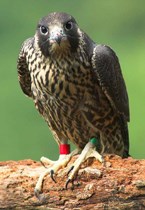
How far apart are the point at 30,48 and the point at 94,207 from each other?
1.12m

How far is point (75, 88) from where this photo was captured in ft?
12.4

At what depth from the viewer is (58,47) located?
3604 mm

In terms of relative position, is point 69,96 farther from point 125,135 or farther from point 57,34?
point 125,135

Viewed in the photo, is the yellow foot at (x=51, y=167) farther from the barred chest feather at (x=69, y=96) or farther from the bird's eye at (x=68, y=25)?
the bird's eye at (x=68, y=25)

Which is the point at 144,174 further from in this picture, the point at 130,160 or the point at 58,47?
the point at 58,47

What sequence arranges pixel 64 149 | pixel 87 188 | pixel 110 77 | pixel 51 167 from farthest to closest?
1. pixel 64 149
2. pixel 110 77
3. pixel 51 167
4. pixel 87 188

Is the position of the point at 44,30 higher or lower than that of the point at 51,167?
higher

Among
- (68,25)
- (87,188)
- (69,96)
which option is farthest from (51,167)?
(68,25)

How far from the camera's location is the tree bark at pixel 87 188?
3326 millimetres

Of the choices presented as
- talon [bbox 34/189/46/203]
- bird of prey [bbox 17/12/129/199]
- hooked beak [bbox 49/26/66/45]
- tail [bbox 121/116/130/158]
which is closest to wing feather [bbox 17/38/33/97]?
bird of prey [bbox 17/12/129/199]

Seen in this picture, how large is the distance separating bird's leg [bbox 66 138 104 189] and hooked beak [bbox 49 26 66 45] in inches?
26.6

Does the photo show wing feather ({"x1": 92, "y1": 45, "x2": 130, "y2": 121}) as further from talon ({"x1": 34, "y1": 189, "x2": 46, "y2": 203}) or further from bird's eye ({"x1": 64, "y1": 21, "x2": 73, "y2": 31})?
talon ({"x1": 34, "y1": 189, "x2": 46, "y2": 203})

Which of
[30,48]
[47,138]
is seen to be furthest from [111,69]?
[47,138]

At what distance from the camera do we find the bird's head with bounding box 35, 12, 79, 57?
3.53m
